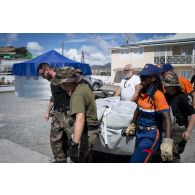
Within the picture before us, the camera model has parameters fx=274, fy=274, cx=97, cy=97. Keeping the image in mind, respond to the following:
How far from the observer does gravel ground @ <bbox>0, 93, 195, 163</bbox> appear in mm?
4338

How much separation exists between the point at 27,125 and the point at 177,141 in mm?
3984

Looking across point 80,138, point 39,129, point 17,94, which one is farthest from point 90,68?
point 80,138

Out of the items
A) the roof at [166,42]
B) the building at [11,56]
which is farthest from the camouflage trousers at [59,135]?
the roof at [166,42]

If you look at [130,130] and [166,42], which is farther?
[166,42]

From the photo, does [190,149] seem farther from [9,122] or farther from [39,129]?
[9,122]

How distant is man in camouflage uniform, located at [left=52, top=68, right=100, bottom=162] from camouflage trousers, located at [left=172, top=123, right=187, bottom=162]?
0.79 m

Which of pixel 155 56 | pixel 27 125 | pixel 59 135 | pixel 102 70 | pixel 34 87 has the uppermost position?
pixel 155 56

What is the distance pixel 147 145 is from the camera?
2.35m

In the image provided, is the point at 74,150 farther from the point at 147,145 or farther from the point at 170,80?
the point at 170,80

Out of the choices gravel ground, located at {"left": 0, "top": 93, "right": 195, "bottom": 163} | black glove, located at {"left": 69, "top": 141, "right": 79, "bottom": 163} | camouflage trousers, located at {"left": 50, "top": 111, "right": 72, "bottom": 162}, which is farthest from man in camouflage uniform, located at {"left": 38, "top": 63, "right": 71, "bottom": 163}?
black glove, located at {"left": 69, "top": 141, "right": 79, "bottom": 163}

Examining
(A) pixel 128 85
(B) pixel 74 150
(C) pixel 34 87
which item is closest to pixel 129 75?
(A) pixel 128 85

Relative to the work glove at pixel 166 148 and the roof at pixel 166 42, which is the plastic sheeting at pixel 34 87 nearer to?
the roof at pixel 166 42

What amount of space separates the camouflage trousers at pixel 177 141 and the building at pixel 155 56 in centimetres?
243
